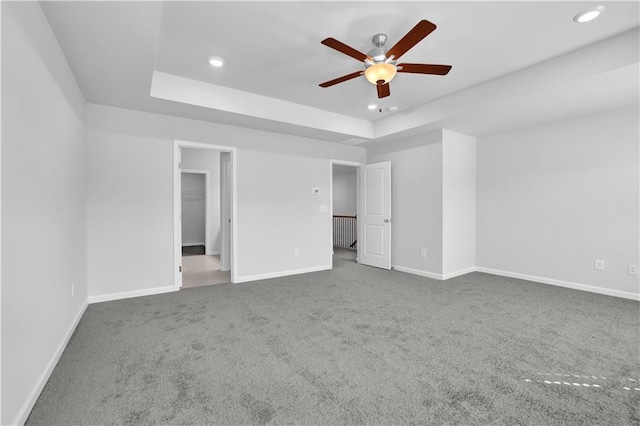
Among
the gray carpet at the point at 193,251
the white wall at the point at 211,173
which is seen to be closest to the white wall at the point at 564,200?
the white wall at the point at 211,173

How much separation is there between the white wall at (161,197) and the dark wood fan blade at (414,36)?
113 inches

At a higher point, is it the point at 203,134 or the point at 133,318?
the point at 203,134

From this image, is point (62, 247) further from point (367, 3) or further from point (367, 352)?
point (367, 3)

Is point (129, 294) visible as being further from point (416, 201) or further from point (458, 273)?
point (458, 273)

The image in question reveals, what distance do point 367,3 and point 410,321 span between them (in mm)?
2849

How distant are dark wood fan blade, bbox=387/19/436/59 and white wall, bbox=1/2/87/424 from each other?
2.31m

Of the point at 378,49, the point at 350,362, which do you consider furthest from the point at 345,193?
the point at 350,362

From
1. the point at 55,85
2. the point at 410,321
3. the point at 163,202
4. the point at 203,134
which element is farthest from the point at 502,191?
the point at 55,85

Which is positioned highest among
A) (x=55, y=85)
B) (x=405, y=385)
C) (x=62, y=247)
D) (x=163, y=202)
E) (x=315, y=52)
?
(x=315, y=52)

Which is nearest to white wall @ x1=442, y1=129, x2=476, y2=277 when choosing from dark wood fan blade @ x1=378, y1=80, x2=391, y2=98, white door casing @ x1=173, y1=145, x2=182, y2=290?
dark wood fan blade @ x1=378, y1=80, x2=391, y2=98

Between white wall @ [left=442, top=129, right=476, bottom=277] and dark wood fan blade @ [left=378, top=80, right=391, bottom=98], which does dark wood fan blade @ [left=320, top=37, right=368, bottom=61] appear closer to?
dark wood fan blade @ [left=378, top=80, right=391, bottom=98]

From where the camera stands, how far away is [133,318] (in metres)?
3.09

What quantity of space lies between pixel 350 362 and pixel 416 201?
3.51 metres

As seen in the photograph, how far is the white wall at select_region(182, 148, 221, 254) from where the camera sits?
7.36m
